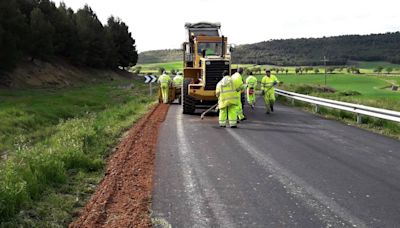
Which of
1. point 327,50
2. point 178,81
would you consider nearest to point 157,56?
point 327,50

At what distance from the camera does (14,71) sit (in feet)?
142

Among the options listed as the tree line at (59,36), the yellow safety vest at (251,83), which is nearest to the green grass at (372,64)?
the tree line at (59,36)

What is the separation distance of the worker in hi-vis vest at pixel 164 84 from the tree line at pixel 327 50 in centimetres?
9369

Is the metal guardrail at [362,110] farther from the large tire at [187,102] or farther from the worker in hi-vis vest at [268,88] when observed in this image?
the large tire at [187,102]

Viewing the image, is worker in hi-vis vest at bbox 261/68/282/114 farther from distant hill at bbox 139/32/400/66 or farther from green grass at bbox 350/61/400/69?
green grass at bbox 350/61/400/69

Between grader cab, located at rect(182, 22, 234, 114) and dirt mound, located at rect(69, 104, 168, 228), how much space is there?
7277 mm

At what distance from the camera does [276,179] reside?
7.27 meters

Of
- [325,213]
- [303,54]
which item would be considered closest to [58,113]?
[325,213]

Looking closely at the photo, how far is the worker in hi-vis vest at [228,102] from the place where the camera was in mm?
13789

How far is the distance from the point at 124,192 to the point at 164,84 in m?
17.8

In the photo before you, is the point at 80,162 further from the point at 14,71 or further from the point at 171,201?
the point at 14,71

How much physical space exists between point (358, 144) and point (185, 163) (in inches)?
181

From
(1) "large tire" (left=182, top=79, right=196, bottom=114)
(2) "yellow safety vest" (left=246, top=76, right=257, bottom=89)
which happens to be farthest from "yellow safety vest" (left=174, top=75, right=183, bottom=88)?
(1) "large tire" (left=182, top=79, right=196, bottom=114)

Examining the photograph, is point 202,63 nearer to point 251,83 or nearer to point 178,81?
point 251,83
